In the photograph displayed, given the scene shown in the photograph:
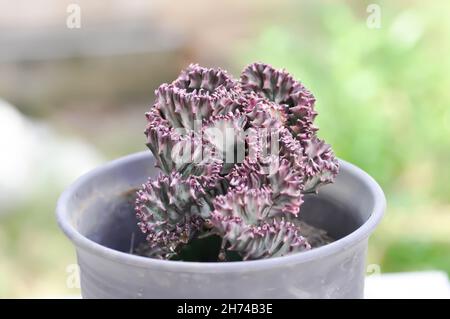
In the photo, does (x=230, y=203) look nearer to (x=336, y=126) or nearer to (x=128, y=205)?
(x=128, y=205)

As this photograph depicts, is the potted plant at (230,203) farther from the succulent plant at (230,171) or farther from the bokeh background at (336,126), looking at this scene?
the bokeh background at (336,126)

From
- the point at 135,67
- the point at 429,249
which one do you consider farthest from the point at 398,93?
the point at 135,67

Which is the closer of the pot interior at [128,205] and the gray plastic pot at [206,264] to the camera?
the gray plastic pot at [206,264]

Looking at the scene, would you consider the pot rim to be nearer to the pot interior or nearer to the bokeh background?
the pot interior

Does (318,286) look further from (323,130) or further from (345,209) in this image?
(323,130)

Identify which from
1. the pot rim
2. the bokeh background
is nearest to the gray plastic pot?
the pot rim

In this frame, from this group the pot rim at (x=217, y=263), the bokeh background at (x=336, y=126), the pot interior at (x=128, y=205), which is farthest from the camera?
the bokeh background at (x=336, y=126)

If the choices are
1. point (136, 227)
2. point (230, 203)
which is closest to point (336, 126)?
point (136, 227)

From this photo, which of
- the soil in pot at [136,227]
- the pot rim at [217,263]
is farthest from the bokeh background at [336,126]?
the pot rim at [217,263]
